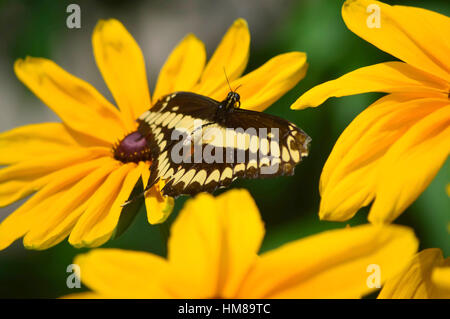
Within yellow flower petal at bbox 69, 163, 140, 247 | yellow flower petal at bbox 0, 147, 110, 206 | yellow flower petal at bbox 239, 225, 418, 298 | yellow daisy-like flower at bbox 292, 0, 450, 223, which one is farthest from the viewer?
yellow flower petal at bbox 0, 147, 110, 206

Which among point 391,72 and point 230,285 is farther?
point 391,72

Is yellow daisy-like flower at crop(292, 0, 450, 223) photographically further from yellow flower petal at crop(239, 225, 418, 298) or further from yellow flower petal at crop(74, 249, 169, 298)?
yellow flower petal at crop(74, 249, 169, 298)

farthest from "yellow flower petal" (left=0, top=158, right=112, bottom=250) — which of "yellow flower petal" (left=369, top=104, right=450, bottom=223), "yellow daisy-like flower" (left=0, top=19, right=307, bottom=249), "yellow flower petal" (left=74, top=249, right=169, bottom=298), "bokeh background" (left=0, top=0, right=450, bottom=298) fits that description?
"yellow flower petal" (left=369, top=104, right=450, bottom=223)

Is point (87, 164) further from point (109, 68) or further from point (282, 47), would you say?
point (282, 47)

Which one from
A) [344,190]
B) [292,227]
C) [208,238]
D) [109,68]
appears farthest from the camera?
[109,68]

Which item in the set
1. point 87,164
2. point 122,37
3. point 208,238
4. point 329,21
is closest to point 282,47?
point 329,21
